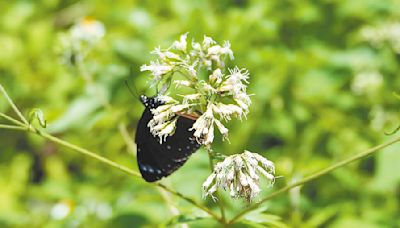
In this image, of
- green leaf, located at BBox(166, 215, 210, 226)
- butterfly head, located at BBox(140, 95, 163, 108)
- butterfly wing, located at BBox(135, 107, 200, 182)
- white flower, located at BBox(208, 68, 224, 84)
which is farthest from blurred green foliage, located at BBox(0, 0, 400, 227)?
white flower, located at BBox(208, 68, 224, 84)

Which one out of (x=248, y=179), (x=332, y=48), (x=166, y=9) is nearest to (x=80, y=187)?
(x=166, y=9)

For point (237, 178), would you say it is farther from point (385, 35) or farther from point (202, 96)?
point (385, 35)

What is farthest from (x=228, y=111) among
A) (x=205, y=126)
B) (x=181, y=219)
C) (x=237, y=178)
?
(x=181, y=219)

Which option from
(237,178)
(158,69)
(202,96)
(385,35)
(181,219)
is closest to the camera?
(237,178)

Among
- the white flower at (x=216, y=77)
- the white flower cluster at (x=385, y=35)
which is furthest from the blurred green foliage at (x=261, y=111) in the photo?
the white flower at (x=216, y=77)

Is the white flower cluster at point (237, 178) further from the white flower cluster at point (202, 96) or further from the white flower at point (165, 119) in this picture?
the white flower at point (165, 119)

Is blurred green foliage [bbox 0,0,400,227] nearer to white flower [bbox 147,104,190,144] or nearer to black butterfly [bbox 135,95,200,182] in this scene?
black butterfly [bbox 135,95,200,182]
